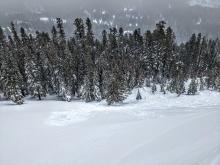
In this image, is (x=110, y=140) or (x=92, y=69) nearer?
(x=110, y=140)

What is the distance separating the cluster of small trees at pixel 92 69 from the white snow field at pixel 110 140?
1757cm

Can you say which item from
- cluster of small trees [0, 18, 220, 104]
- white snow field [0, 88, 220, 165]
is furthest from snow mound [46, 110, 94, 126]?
cluster of small trees [0, 18, 220, 104]

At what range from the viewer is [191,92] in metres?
52.8

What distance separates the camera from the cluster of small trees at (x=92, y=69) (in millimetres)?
48188

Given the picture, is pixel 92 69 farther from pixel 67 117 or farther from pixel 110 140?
pixel 110 140

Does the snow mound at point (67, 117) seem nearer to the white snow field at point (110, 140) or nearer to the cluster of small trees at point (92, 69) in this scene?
the white snow field at point (110, 140)

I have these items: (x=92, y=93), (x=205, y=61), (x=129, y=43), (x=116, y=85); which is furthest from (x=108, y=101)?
(x=205, y=61)

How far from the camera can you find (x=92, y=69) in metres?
52.6

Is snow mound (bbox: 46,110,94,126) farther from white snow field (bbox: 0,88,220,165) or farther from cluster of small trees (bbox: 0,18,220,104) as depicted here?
cluster of small trees (bbox: 0,18,220,104)

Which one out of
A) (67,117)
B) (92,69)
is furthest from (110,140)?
(92,69)

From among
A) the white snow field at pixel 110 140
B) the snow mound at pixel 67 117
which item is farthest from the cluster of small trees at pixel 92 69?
the white snow field at pixel 110 140

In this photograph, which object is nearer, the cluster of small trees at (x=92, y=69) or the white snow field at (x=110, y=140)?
the white snow field at (x=110, y=140)

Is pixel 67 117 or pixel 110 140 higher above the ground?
pixel 67 117

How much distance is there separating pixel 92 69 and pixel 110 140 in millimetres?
34045
